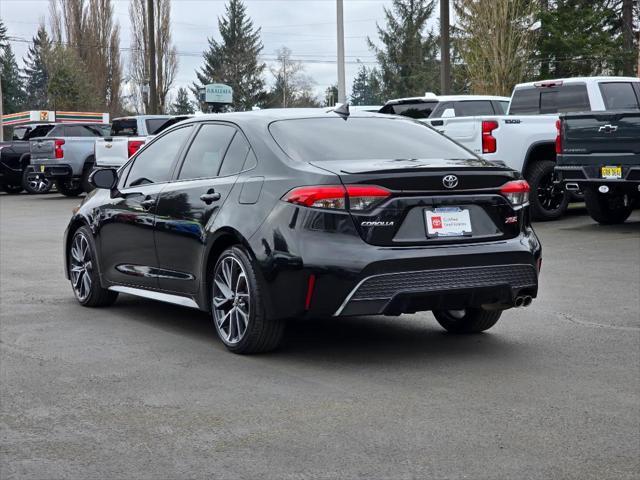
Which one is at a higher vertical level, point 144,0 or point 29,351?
point 144,0

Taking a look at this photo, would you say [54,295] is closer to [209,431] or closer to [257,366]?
[257,366]

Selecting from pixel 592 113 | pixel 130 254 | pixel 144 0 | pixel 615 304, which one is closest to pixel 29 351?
pixel 130 254

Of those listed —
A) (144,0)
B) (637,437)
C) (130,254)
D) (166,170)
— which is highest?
(144,0)

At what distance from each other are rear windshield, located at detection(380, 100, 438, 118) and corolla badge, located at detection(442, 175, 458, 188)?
13.2 metres

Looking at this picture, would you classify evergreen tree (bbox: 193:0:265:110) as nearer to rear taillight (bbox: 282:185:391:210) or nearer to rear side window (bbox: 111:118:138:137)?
rear side window (bbox: 111:118:138:137)

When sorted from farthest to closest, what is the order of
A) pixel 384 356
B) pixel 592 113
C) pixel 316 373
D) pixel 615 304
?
pixel 592 113 → pixel 615 304 → pixel 384 356 → pixel 316 373

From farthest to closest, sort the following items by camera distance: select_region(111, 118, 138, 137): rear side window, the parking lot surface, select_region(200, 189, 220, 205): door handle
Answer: select_region(111, 118, 138, 137): rear side window < select_region(200, 189, 220, 205): door handle < the parking lot surface

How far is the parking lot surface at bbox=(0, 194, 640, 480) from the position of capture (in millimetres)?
4672

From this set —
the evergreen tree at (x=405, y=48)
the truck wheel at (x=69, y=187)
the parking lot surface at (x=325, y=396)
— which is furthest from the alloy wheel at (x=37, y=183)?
the evergreen tree at (x=405, y=48)

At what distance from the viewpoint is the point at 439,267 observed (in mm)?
6441

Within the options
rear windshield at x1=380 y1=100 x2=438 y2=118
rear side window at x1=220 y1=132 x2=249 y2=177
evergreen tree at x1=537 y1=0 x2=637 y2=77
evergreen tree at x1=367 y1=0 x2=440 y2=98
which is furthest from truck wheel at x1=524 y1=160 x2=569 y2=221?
evergreen tree at x1=367 y1=0 x2=440 y2=98

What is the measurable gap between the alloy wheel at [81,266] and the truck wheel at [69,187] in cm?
1864

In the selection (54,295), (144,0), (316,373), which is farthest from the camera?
(144,0)

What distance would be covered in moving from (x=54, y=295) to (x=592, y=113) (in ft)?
25.6
